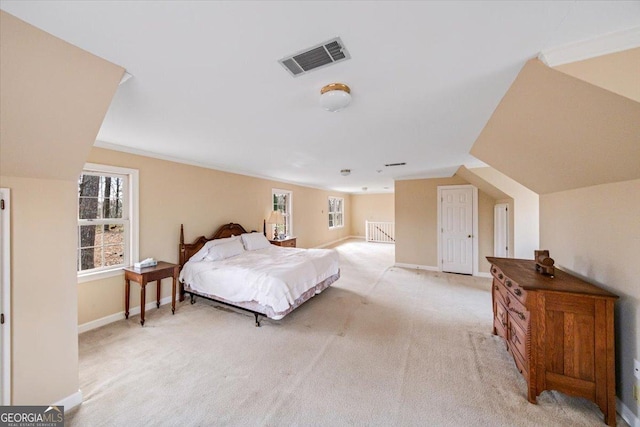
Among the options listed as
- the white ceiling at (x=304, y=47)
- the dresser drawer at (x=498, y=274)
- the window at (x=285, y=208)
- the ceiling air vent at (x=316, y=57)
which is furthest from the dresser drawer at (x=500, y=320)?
the window at (x=285, y=208)

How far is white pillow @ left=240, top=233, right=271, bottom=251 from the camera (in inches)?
183

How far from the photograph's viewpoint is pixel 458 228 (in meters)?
5.48

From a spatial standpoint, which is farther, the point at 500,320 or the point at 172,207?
the point at 172,207

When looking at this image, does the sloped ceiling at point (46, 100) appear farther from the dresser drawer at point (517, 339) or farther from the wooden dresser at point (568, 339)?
the dresser drawer at point (517, 339)

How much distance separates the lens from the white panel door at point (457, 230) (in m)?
5.37

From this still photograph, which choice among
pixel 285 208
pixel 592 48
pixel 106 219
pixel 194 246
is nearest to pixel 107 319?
pixel 106 219

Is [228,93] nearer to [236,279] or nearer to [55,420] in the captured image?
[236,279]

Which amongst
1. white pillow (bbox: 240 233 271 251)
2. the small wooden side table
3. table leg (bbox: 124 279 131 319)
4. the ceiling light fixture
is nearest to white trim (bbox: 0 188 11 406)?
the small wooden side table

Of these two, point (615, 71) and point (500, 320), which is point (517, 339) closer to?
point (500, 320)

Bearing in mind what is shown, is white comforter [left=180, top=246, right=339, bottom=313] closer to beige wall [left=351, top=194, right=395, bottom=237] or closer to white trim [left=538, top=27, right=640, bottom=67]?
white trim [left=538, top=27, right=640, bottom=67]

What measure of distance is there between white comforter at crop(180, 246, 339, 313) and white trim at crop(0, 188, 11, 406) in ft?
5.97

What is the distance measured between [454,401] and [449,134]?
101 inches
